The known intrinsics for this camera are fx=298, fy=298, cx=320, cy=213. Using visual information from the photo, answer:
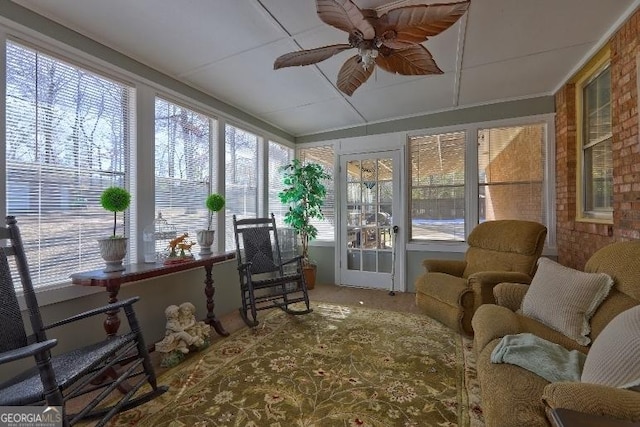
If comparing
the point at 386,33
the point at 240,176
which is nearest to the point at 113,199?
the point at 240,176

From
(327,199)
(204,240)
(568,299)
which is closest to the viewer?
(568,299)

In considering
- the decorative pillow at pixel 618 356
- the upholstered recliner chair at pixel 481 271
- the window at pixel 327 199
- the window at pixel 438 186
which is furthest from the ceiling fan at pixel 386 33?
the window at pixel 327 199

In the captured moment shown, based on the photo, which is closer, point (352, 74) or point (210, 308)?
point (352, 74)

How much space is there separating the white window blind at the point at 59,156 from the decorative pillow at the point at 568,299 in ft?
9.90

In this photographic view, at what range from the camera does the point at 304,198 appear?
4.25 meters

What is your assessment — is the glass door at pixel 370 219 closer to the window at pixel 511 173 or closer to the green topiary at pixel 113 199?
the window at pixel 511 173

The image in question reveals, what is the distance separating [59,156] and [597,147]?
437 centimetres

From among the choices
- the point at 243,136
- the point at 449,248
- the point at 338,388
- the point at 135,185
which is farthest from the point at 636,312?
the point at 243,136

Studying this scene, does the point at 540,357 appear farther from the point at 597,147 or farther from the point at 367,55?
the point at 597,147

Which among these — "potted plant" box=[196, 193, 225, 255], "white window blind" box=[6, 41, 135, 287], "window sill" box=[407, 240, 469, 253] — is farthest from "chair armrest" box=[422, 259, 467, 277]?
"white window blind" box=[6, 41, 135, 287]

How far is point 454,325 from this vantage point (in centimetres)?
255

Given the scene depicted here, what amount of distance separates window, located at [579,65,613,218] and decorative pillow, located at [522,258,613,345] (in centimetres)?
126

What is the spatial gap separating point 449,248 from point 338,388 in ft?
8.41

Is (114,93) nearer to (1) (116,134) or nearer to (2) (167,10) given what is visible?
(1) (116,134)
